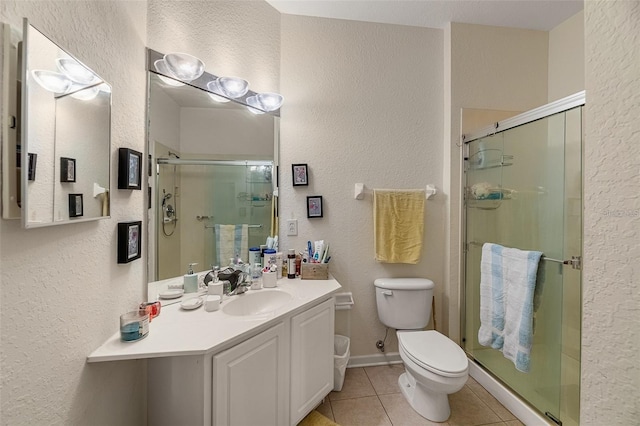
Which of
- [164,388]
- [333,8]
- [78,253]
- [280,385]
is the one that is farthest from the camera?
[333,8]

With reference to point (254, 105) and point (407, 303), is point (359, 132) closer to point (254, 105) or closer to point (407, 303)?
point (254, 105)

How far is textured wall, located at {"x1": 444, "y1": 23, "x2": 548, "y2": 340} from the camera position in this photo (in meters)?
2.11

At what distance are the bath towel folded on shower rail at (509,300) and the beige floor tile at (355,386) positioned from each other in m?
0.82

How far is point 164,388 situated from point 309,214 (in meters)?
1.28

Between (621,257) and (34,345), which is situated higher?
(621,257)

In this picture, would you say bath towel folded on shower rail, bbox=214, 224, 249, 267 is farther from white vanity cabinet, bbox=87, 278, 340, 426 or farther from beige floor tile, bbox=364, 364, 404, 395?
beige floor tile, bbox=364, 364, 404, 395

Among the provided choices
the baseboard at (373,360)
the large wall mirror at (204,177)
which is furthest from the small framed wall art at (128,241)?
the baseboard at (373,360)

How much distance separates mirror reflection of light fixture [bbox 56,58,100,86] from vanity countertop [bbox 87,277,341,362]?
2.95 feet

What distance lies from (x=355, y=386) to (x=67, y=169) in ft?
6.50

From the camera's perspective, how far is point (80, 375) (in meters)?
0.92

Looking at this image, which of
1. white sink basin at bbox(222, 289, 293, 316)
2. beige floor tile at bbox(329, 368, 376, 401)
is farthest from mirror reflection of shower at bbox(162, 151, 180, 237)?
beige floor tile at bbox(329, 368, 376, 401)

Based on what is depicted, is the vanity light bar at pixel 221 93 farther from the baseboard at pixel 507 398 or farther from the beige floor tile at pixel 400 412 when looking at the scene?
the baseboard at pixel 507 398

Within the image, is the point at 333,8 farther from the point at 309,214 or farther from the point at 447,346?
the point at 447,346

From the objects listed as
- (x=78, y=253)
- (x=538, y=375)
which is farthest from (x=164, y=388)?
(x=538, y=375)
